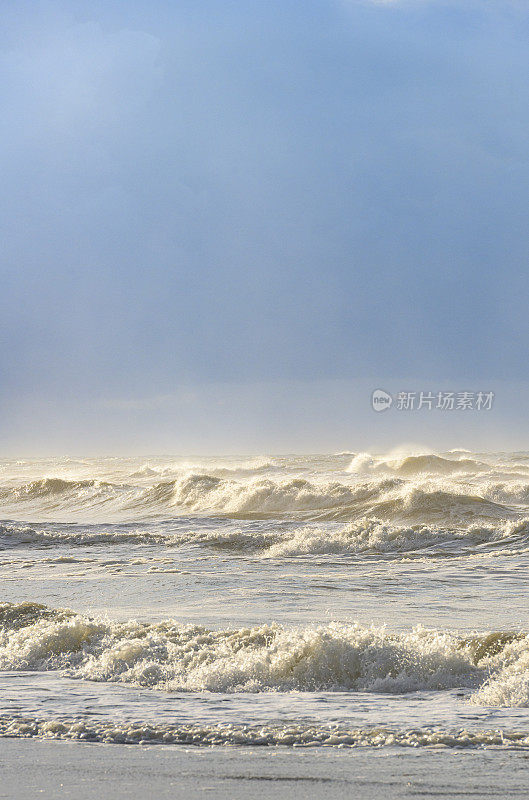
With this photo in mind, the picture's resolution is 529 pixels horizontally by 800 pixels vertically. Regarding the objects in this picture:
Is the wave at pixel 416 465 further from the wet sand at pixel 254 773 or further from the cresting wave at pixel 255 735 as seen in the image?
the wet sand at pixel 254 773

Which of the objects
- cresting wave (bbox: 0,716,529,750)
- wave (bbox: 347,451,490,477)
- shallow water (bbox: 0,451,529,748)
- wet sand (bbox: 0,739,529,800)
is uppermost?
wet sand (bbox: 0,739,529,800)

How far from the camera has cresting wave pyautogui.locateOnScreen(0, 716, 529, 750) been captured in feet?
16.0

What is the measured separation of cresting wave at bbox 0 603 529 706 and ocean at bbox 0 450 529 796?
0.02 metres

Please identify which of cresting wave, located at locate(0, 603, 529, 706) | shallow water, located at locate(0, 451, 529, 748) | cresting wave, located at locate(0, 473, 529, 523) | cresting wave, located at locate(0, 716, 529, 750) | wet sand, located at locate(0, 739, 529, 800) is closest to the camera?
wet sand, located at locate(0, 739, 529, 800)

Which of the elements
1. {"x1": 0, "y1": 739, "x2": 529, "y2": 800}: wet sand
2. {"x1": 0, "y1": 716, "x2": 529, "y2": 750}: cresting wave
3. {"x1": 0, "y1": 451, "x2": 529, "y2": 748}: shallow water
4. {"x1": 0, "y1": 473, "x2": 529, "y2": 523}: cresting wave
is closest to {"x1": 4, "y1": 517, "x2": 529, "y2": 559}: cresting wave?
{"x1": 0, "y1": 451, "x2": 529, "y2": 748}: shallow water

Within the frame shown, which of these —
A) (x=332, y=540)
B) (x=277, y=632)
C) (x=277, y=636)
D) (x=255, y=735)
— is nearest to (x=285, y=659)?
(x=277, y=636)

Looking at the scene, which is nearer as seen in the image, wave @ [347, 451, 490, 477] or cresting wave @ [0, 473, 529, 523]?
cresting wave @ [0, 473, 529, 523]

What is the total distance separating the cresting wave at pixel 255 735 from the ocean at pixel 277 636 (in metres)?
0.01

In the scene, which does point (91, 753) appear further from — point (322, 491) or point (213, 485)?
point (213, 485)

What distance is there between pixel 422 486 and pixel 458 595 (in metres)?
15.5

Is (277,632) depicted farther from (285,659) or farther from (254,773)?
(254,773)

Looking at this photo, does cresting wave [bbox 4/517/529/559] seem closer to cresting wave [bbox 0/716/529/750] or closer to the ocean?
the ocean

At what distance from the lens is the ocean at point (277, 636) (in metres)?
5.34

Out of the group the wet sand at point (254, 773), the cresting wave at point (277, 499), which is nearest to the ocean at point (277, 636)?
the wet sand at point (254, 773)
